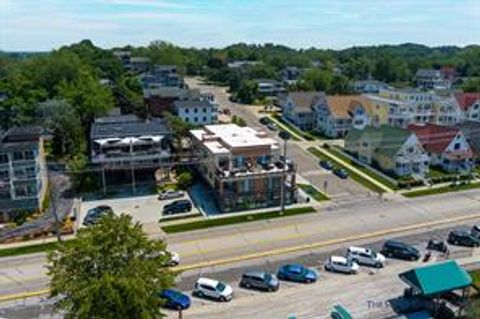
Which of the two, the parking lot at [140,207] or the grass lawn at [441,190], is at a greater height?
the grass lawn at [441,190]

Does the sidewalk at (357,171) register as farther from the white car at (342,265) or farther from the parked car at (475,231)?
the white car at (342,265)

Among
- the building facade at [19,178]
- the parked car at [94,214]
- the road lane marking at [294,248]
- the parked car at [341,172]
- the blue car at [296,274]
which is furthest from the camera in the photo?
the parked car at [341,172]

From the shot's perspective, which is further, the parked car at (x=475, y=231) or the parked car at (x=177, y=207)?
the parked car at (x=177, y=207)

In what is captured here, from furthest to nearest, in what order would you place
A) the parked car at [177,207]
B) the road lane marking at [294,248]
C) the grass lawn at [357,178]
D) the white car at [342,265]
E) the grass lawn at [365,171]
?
the grass lawn at [365,171] < the grass lawn at [357,178] < the parked car at [177,207] < the white car at [342,265] < the road lane marking at [294,248]

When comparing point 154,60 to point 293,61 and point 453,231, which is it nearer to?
point 293,61

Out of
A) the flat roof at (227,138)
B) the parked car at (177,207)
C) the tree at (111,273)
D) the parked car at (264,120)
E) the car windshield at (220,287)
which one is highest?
the flat roof at (227,138)

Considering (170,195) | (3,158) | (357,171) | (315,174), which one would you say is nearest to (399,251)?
(315,174)

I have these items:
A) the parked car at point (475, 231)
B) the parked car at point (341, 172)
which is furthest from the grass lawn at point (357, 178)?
the parked car at point (475, 231)
